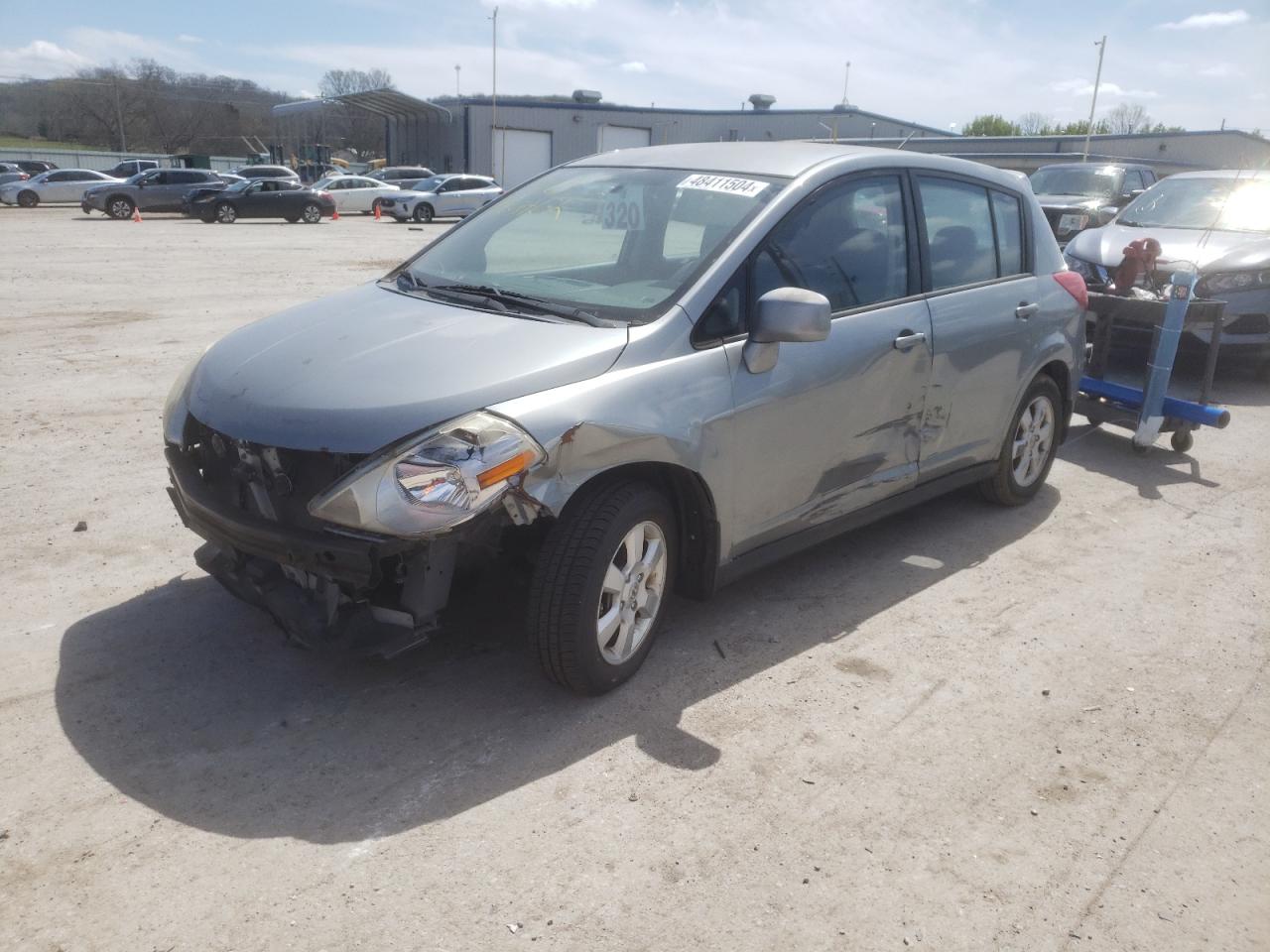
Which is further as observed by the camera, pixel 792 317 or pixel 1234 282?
pixel 1234 282

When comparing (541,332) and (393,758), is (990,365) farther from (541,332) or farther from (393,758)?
(393,758)

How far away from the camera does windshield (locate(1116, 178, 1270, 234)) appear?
937cm

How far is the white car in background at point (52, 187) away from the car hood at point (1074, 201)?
30741 millimetres

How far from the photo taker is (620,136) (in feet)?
181

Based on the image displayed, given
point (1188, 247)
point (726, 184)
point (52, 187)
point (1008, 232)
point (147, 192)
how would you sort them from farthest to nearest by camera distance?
point (52, 187) < point (147, 192) < point (1188, 247) < point (1008, 232) < point (726, 184)

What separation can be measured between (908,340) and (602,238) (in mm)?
1387

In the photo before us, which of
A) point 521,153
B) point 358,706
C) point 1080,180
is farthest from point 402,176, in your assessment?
point 358,706

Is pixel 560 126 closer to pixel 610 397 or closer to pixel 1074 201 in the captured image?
pixel 1074 201

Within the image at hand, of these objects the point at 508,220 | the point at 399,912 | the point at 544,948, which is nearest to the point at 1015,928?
the point at 544,948

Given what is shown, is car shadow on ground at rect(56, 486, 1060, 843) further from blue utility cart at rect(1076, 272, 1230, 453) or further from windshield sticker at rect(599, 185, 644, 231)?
blue utility cart at rect(1076, 272, 1230, 453)

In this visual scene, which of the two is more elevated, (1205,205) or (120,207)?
(1205,205)

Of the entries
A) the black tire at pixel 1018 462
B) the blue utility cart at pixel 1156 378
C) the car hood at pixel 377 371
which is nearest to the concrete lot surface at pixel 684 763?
the black tire at pixel 1018 462

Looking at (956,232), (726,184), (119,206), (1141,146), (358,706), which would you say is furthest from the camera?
(1141,146)

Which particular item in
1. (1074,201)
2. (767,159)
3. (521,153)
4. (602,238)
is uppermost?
(521,153)
